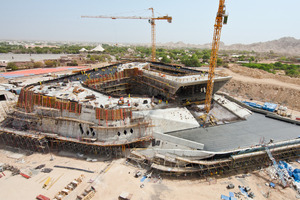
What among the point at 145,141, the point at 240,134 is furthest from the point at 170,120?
the point at 240,134

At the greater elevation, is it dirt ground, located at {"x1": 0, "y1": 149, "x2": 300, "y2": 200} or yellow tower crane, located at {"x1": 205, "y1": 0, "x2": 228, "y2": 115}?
yellow tower crane, located at {"x1": 205, "y1": 0, "x2": 228, "y2": 115}

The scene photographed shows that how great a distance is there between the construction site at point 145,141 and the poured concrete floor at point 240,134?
0.17 meters

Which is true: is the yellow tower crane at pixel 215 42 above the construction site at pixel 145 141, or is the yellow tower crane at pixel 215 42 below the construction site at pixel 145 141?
above

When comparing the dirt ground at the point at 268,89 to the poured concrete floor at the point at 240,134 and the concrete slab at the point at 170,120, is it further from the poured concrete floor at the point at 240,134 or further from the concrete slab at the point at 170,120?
the concrete slab at the point at 170,120

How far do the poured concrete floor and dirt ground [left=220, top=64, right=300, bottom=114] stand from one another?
2708 centimetres

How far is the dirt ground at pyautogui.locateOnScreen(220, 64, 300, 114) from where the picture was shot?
59.7 m

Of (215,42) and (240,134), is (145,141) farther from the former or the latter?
(215,42)

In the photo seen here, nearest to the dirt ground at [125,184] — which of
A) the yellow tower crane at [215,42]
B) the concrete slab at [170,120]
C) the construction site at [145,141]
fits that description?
the construction site at [145,141]

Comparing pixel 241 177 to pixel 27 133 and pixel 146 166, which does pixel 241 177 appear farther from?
pixel 27 133

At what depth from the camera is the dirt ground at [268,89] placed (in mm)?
59713

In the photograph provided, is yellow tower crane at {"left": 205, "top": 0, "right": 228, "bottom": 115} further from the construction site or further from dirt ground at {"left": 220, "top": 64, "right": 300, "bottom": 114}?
dirt ground at {"left": 220, "top": 64, "right": 300, "bottom": 114}

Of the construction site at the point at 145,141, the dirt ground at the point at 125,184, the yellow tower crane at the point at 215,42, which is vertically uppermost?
the yellow tower crane at the point at 215,42

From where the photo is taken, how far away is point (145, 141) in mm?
31531

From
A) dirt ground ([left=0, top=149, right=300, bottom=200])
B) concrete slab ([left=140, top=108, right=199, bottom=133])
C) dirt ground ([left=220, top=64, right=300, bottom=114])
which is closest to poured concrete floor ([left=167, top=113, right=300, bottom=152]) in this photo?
concrete slab ([left=140, top=108, right=199, bottom=133])
